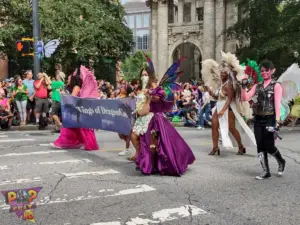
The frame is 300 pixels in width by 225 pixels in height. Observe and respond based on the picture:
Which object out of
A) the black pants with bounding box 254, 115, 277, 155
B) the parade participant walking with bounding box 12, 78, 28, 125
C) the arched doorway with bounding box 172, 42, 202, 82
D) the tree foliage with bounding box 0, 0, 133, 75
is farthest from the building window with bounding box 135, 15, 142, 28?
the black pants with bounding box 254, 115, 277, 155

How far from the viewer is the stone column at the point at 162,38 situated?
46344 mm

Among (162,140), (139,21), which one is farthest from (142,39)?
(162,140)

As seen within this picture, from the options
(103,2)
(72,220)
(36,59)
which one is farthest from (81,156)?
(103,2)

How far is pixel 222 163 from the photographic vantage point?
7914mm

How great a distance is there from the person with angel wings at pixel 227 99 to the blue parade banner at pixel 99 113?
1.92m

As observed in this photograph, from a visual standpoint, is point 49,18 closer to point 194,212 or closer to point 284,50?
point 284,50

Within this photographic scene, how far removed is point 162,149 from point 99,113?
8.52 ft

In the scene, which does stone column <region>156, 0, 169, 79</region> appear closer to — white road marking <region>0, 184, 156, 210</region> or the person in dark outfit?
the person in dark outfit

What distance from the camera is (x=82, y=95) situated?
9.34 metres

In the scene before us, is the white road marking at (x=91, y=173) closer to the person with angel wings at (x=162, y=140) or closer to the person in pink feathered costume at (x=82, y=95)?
the person with angel wings at (x=162, y=140)

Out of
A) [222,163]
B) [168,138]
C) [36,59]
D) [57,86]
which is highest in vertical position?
[36,59]

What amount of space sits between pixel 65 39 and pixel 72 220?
76.6ft

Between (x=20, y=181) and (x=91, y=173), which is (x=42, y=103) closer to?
(x=91, y=173)

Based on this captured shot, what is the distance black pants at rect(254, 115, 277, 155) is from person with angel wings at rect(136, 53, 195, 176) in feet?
3.98
